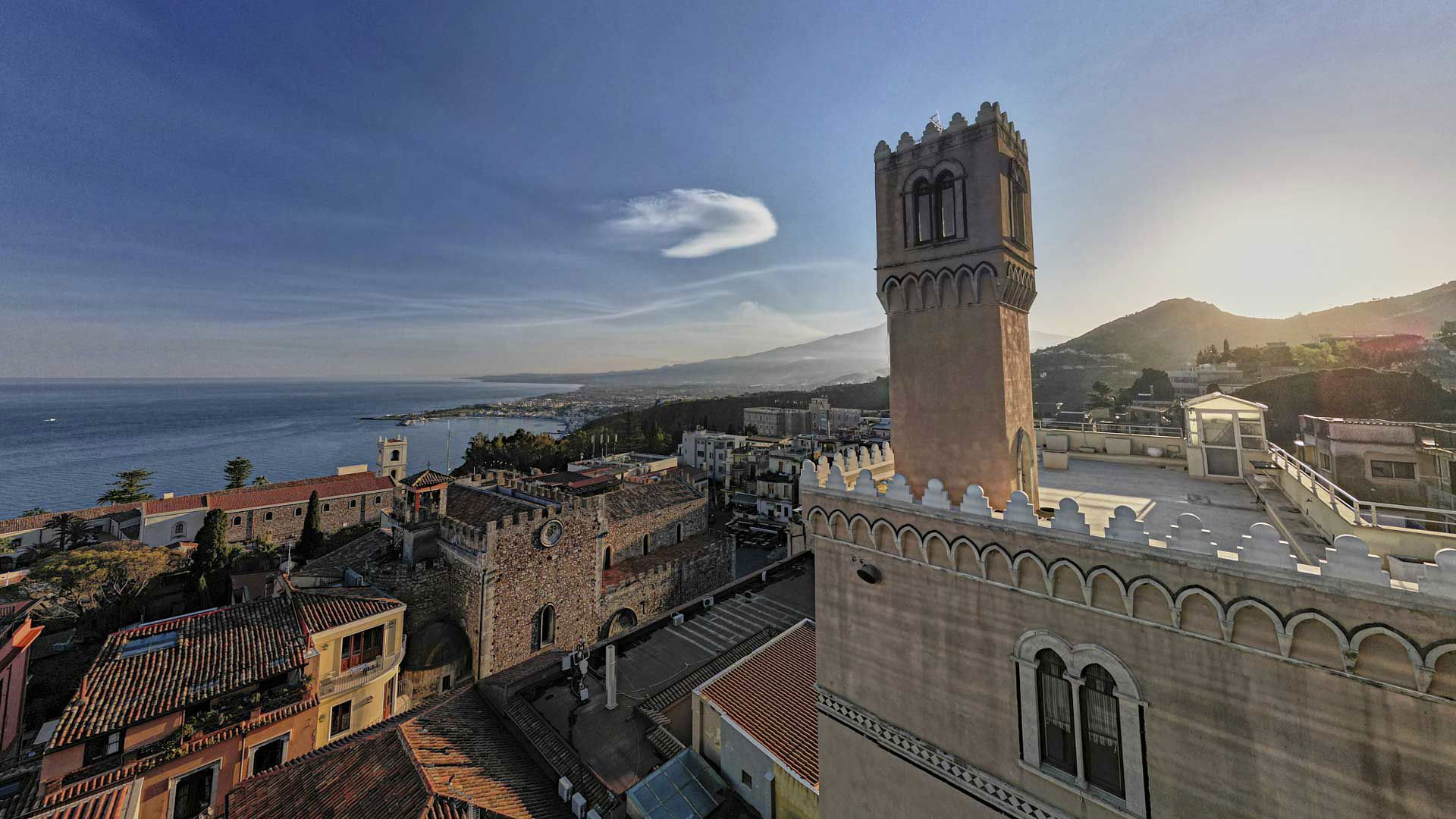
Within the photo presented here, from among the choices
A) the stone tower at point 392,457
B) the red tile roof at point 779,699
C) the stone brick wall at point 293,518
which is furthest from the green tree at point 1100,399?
the stone tower at point 392,457

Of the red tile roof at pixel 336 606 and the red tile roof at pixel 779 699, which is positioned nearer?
the red tile roof at pixel 779 699

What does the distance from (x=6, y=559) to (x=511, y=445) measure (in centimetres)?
3172

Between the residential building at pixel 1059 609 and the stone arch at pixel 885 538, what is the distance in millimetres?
35

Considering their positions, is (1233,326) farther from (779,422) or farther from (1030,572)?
(1030,572)

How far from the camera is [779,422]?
7531 centimetres

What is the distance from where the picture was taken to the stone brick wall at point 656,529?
22078 millimetres

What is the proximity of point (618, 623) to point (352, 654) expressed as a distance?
9.00 meters

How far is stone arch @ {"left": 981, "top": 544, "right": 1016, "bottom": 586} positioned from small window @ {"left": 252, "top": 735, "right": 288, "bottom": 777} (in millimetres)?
16013

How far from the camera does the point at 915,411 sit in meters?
6.68

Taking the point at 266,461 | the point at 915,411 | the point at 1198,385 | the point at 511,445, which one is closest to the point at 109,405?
the point at 266,461

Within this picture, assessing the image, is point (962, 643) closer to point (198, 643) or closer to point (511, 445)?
point (198, 643)

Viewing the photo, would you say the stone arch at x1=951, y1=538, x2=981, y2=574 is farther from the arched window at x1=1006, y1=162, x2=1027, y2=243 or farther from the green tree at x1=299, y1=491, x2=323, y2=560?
the green tree at x1=299, y1=491, x2=323, y2=560

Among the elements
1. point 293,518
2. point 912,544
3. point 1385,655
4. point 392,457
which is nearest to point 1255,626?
point 1385,655

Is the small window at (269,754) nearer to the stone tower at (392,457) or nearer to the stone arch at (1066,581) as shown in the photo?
the stone arch at (1066,581)
